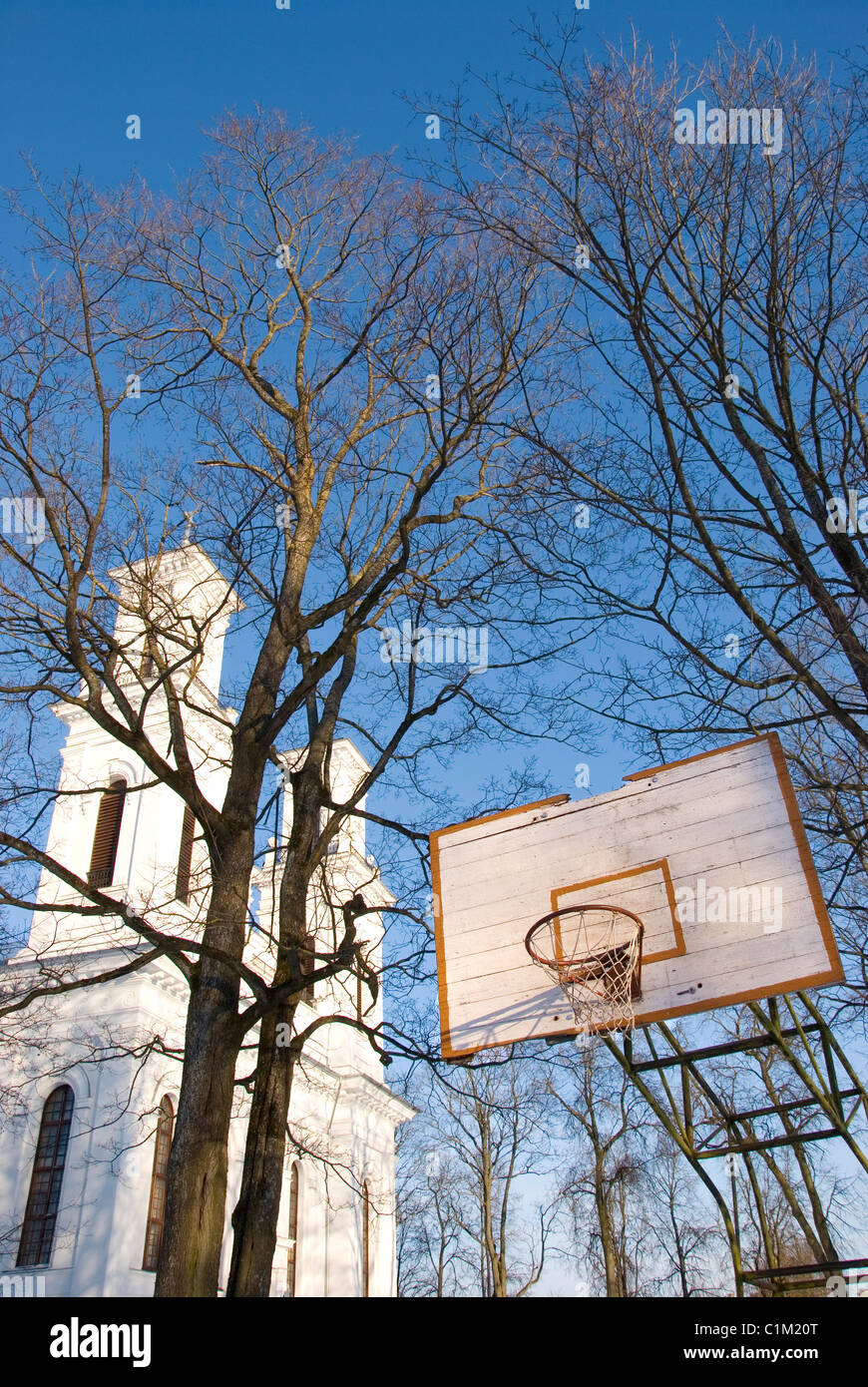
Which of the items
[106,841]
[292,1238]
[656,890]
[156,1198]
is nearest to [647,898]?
[656,890]

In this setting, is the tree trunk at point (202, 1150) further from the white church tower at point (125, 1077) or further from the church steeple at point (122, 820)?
the church steeple at point (122, 820)

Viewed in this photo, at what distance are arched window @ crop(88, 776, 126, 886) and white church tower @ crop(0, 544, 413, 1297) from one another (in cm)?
4

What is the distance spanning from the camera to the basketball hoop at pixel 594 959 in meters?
8.79

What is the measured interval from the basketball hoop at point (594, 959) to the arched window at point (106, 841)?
789 inches

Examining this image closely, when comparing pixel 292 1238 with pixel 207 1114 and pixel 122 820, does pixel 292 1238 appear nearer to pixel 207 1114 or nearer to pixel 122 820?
pixel 122 820

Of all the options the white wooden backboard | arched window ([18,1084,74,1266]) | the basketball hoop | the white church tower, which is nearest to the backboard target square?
the white wooden backboard

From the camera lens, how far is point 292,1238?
98.0 feet

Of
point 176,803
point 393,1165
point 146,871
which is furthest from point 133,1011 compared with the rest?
point 393,1165

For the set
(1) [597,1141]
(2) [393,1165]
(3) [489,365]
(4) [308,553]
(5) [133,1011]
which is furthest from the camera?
(2) [393,1165]

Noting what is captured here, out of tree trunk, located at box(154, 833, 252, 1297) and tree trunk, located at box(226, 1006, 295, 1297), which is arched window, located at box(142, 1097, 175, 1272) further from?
tree trunk, located at box(154, 833, 252, 1297)

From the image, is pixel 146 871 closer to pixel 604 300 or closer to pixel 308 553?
pixel 308 553

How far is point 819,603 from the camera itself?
8.62m

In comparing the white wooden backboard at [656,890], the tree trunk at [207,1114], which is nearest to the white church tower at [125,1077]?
the tree trunk at [207,1114]

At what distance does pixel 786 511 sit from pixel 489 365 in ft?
14.0
